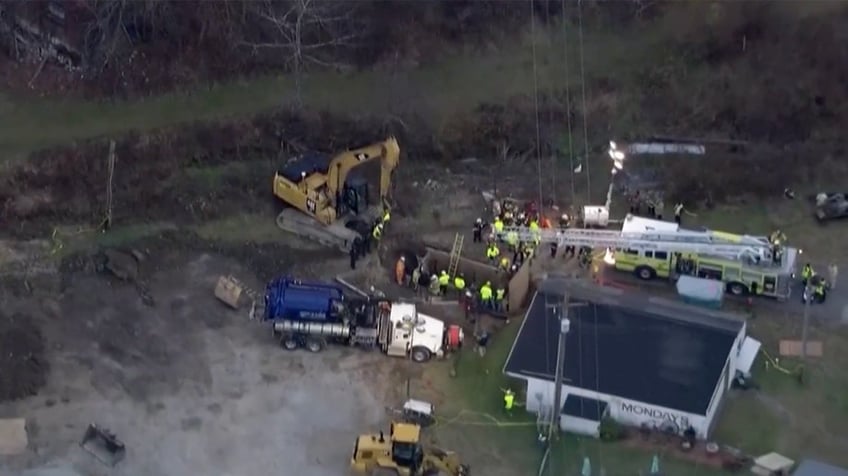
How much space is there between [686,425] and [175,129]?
19753 millimetres

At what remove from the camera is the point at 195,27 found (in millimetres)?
53062

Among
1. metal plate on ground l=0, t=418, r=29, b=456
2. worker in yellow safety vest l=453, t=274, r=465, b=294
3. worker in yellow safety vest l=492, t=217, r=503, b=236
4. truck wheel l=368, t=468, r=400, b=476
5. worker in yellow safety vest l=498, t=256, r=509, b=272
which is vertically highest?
worker in yellow safety vest l=492, t=217, r=503, b=236

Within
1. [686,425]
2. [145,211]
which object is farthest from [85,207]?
[686,425]

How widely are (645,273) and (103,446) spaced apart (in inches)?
638

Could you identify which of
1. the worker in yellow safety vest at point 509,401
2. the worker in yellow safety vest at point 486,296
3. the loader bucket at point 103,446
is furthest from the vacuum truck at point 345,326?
the loader bucket at point 103,446

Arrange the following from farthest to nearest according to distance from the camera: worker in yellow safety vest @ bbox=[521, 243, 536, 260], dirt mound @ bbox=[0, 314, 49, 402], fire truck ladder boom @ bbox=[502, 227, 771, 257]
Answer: worker in yellow safety vest @ bbox=[521, 243, 536, 260]
fire truck ladder boom @ bbox=[502, 227, 771, 257]
dirt mound @ bbox=[0, 314, 49, 402]

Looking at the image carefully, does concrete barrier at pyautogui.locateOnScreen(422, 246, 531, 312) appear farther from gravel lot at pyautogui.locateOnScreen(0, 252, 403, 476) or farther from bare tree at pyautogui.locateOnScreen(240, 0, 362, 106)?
bare tree at pyautogui.locateOnScreen(240, 0, 362, 106)

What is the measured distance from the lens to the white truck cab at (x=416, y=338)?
1677 inches

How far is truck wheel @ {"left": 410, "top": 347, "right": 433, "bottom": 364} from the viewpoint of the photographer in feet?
140

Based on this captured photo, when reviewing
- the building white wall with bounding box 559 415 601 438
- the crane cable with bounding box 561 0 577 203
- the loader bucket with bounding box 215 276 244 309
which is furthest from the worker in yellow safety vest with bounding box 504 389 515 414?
the crane cable with bounding box 561 0 577 203

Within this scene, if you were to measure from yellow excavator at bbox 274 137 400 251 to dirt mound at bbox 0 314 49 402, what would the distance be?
8.44 m

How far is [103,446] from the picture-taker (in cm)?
3922

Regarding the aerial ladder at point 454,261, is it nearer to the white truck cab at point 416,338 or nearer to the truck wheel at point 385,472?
the white truck cab at point 416,338

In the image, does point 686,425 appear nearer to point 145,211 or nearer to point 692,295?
point 692,295
